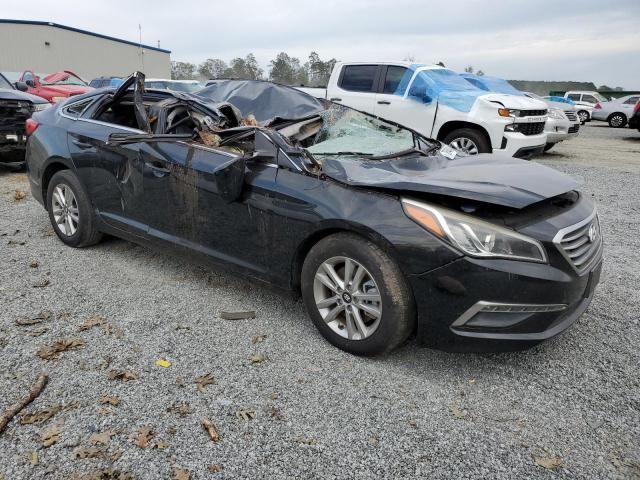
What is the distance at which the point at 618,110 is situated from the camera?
75.6ft

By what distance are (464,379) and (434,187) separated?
107 cm

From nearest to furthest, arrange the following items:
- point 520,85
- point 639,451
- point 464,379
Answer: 1. point 639,451
2. point 464,379
3. point 520,85

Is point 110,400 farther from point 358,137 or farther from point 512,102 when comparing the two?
point 512,102

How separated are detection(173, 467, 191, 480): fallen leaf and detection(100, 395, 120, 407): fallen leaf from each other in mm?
589

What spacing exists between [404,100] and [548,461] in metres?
7.82

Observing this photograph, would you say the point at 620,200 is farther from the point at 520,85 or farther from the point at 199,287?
the point at 520,85

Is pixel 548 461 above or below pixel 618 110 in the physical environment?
below

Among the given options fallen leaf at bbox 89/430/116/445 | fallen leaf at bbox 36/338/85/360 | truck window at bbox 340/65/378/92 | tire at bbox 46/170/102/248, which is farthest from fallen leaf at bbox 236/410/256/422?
truck window at bbox 340/65/378/92

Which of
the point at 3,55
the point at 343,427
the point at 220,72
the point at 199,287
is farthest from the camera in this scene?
the point at 220,72

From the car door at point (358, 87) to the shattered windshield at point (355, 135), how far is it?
17.3 ft

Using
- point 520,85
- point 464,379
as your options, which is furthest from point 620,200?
point 520,85

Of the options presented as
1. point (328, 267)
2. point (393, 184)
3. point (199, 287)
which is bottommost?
point (199, 287)

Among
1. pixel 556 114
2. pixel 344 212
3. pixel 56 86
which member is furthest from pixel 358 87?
pixel 56 86

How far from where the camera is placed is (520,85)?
49.2m
